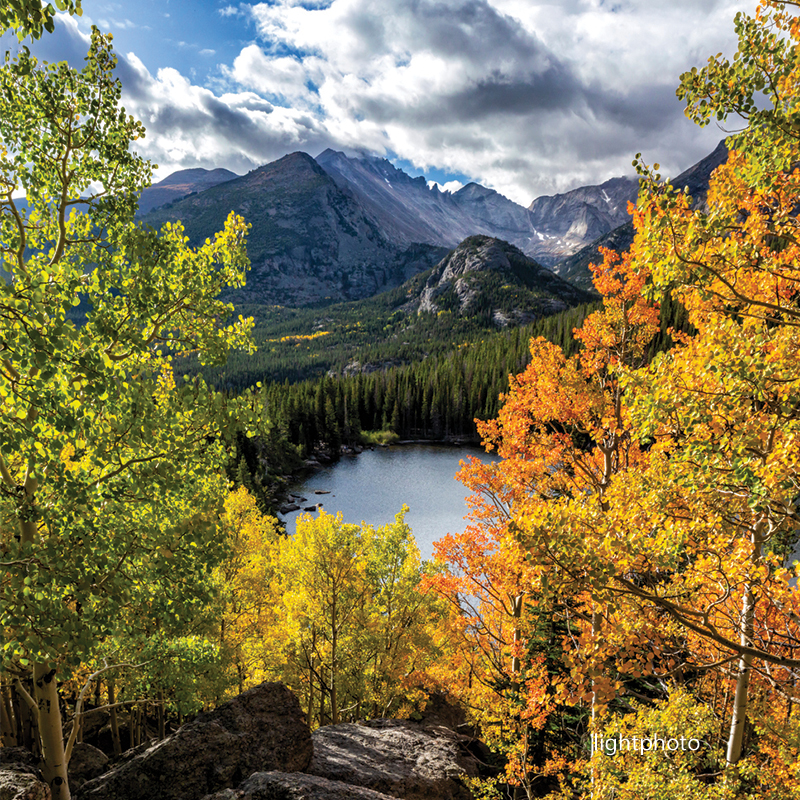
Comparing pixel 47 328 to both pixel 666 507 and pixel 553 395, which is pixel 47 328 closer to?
pixel 666 507

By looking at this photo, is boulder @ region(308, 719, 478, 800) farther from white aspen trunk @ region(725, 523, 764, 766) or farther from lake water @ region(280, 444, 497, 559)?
lake water @ region(280, 444, 497, 559)

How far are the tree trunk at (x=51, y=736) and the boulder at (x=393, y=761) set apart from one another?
6.06 metres

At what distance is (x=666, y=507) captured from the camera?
18.9 feet

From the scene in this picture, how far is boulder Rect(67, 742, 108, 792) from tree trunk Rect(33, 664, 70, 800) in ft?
15.8

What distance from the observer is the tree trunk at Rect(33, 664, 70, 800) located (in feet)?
20.0

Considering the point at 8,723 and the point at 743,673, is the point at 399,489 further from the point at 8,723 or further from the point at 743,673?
the point at 743,673

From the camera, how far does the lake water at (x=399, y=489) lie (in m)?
53.6

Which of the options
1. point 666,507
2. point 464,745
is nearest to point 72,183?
point 666,507

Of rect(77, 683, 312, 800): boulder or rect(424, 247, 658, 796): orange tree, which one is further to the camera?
rect(77, 683, 312, 800): boulder

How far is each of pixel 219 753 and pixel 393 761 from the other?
5819 millimetres

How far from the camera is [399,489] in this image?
225ft

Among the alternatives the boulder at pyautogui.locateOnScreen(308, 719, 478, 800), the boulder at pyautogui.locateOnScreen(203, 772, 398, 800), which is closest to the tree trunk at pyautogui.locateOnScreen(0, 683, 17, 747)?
the boulder at pyautogui.locateOnScreen(308, 719, 478, 800)

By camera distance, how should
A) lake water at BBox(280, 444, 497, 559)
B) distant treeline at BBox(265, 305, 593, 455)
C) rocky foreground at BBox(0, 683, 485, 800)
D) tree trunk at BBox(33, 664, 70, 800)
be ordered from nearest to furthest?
1. tree trunk at BBox(33, 664, 70, 800)
2. rocky foreground at BBox(0, 683, 485, 800)
3. lake water at BBox(280, 444, 497, 559)
4. distant treeline at BBox(265, 305, 593, 455)

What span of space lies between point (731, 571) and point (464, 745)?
17000 millimetres
